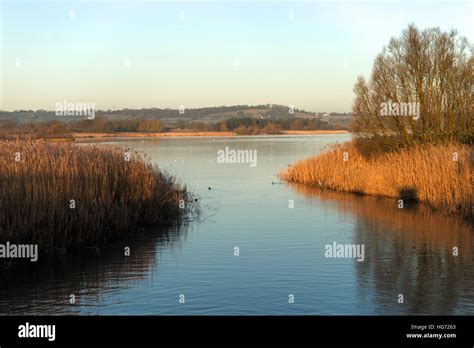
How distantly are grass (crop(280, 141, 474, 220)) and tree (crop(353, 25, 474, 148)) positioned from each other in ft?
4.43

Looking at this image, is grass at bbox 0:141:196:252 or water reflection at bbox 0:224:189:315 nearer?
water reflection at bbox 0:224:189:315

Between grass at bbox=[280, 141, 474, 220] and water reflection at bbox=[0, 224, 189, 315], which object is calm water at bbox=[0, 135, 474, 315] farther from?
grass at bbox=[280, 141, 474, 220]

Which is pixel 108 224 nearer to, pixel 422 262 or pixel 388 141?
pixel 422 262

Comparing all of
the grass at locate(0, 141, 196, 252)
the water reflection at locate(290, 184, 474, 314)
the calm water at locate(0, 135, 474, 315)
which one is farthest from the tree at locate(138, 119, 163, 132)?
the calm water at locate(0, 135, 474, 315)

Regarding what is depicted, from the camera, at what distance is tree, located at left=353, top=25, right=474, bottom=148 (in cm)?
2362

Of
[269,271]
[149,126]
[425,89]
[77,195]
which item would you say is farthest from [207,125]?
[269,271]

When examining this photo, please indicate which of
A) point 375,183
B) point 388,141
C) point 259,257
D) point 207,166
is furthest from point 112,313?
point 207,166

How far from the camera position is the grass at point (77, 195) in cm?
1251

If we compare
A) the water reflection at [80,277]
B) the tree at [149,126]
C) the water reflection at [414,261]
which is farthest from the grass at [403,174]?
the tree at [149,126]

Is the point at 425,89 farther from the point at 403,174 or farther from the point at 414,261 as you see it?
the point at 414,261

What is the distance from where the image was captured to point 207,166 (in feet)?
127

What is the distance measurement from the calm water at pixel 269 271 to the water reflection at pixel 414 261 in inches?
0.8

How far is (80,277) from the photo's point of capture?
1148cm

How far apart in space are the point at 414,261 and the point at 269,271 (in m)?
3.21
